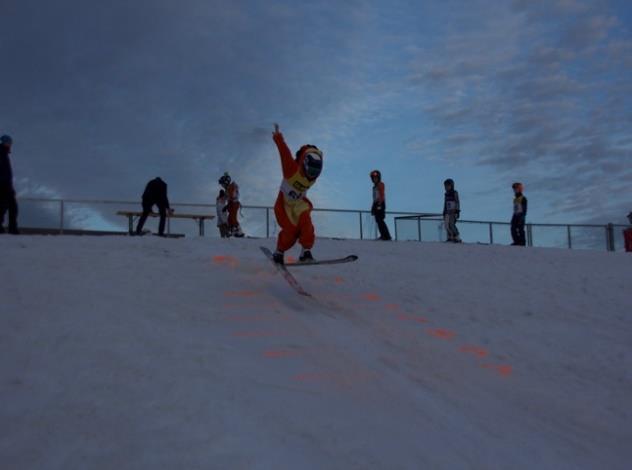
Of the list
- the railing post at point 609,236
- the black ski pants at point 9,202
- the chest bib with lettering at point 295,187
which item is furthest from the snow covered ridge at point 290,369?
the railing post at point 609,236

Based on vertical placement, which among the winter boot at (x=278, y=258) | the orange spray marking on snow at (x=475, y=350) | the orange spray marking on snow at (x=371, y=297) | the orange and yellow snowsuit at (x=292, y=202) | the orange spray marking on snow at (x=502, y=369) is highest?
the orange and yellow snowsuit at (x=292, y=202)

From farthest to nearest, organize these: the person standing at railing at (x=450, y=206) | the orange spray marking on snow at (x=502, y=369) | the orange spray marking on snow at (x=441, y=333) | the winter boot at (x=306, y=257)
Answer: the person standing at railing at (x=450, y=206) → the winter boot at (x=306, y=257) → the orange spray marking on snow at (x=441, y=333) → the orange spray marking on snow at (x=502, y=369)

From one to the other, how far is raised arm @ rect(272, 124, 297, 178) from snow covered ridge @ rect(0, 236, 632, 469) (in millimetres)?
1846

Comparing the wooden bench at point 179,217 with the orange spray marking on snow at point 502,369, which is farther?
the wooden bench at point 179,217

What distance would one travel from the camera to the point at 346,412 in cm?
495

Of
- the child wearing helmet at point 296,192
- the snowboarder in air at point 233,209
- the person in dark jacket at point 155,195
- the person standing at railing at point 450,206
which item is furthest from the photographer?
the person standing at railing at point 450,206

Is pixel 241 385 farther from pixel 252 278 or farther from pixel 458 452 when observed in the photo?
pixel 252 278

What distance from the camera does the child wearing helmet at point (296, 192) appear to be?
880cm

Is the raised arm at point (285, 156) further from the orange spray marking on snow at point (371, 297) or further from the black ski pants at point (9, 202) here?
the black ski pants at point (9, 202)

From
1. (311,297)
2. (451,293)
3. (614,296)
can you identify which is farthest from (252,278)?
(614,296)

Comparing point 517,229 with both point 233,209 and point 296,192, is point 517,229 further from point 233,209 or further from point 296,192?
point 296,192

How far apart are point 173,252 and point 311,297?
12.7ft

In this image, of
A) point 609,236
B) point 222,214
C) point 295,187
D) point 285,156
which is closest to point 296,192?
point 295,187

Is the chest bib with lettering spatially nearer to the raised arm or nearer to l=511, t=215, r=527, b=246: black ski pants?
the raised arm
